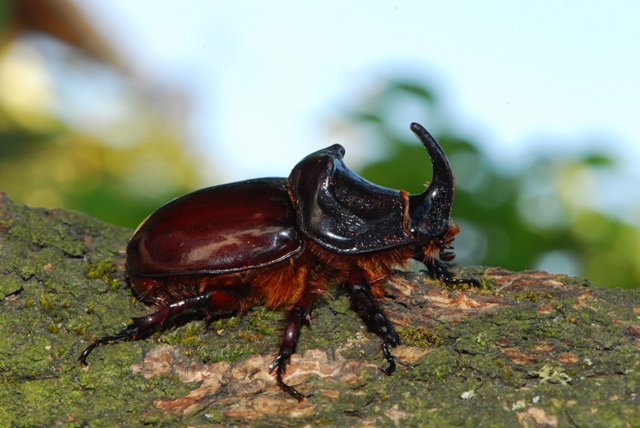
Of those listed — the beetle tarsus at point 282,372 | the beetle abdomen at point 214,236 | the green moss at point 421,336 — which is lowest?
the beetle tarsus at point 282,372

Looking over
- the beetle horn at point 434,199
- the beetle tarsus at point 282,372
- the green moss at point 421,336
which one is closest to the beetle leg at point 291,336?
the beetle tarsus at point 282,372

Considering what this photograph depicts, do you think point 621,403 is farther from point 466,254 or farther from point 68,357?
point 68,357

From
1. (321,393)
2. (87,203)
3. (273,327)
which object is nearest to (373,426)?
(321,393)

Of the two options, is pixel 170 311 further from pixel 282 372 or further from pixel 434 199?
pixel 434 199

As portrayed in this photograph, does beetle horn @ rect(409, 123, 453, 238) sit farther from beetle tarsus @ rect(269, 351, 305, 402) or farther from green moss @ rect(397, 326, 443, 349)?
beetle tarsus @ rect(269, 351, 305, 402)

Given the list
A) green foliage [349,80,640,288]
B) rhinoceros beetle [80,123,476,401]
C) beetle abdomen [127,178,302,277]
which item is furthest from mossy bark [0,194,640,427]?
green foliage [349,80,640,288]

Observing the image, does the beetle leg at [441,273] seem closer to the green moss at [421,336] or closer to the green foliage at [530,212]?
the green moss at [421,336]
